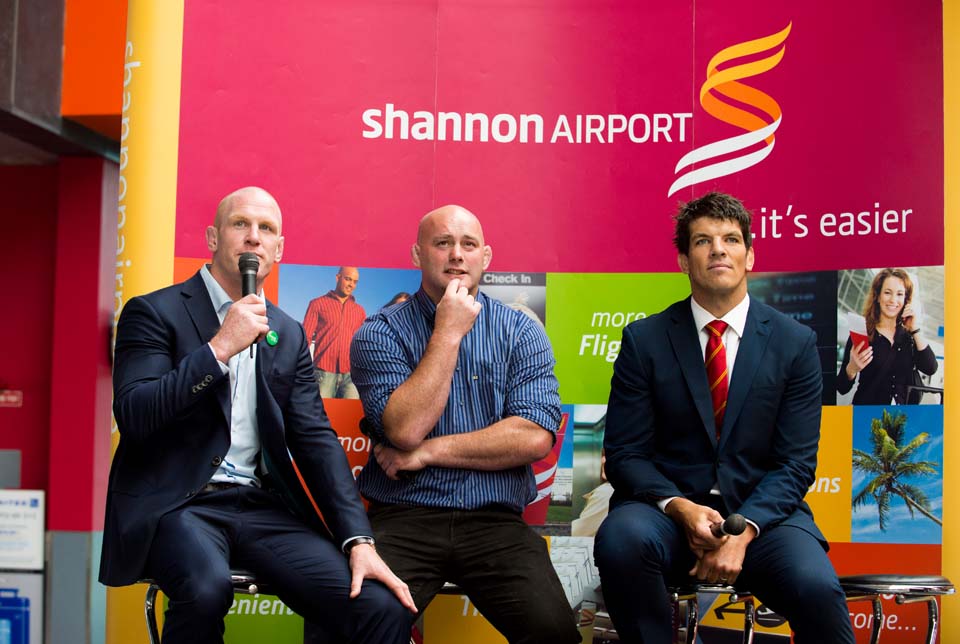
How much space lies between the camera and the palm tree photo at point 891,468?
3756 millimetres

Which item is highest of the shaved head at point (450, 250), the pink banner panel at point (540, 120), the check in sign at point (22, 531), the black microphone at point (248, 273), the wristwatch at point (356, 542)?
the pink banner panel at point (540, 120)

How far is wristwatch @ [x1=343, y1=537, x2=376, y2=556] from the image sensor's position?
286 centimetres

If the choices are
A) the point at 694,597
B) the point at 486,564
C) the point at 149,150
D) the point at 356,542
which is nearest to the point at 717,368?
the point at 694,597

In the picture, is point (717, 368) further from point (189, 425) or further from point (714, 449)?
point (189, 425)

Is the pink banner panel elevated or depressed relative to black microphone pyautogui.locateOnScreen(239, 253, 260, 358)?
elevated

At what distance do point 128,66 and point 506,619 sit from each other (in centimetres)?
261

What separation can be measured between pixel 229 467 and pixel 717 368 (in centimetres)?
153

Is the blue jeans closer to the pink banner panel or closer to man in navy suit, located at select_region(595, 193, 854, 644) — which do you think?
the pink banner panel

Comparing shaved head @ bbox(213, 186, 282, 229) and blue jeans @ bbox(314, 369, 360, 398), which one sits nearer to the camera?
shaved head @ bbox(213, 186, 282, 229)

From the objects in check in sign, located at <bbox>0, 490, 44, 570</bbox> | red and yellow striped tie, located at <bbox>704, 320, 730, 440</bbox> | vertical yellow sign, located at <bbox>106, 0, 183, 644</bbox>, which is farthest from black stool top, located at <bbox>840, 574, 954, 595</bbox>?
check in sign, located at <bbox>0, 490, 44, 570</bbox>

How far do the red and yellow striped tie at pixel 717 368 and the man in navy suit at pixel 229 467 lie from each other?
1134 mm

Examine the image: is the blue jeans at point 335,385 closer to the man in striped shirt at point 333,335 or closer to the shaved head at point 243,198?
the man in striped shirt at point 333,335

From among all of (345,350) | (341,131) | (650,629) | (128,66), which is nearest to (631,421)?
(650,629)

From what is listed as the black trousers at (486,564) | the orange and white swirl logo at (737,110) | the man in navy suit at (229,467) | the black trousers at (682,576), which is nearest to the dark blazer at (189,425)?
the man in navy suit at (229,467)
